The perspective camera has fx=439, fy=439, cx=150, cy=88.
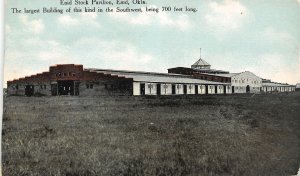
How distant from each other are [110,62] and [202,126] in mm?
1667

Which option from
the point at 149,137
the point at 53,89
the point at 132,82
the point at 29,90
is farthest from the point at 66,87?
the point at 149,137

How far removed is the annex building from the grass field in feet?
0.88

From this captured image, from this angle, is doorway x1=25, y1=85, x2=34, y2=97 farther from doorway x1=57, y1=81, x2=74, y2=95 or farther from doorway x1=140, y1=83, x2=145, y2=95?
doorway x1=140, y1=83, x2=145, y2=95

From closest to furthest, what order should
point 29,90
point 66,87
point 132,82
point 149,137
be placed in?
point 149,137 < point 66,87 < point 29,90 < point 132,82

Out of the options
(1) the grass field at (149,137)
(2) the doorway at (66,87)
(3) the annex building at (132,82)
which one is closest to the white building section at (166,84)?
(3) the annex building at (132,82)

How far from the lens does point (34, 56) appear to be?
248 inches

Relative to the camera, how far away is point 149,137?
6199mm

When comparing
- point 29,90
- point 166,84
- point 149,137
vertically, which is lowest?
point 149,137

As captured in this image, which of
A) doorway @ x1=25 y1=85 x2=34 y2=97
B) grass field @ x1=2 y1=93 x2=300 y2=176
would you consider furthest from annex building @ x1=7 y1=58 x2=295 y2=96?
grass field @ x1=2 y1=93 x2=300 y2=176

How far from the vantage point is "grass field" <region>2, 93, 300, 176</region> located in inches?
221

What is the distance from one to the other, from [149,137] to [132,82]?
163 cm

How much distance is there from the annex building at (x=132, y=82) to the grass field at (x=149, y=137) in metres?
0.27

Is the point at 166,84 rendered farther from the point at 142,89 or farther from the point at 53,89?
the point at 53,89

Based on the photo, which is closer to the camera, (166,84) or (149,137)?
(149,137)
